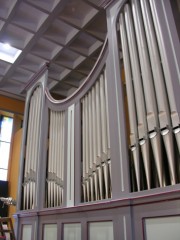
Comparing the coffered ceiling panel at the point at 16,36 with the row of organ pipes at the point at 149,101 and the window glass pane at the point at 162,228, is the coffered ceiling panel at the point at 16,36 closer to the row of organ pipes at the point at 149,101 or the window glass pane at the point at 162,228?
the row of organ pipes at the point at 149,101

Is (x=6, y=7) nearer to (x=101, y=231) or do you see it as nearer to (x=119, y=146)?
(x=119, y=146)

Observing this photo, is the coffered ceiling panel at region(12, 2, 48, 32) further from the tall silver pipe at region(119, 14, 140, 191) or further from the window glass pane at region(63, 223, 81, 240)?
the window glass pane at region(63, 223, 81, 240)

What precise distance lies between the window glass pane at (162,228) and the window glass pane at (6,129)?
832 cm

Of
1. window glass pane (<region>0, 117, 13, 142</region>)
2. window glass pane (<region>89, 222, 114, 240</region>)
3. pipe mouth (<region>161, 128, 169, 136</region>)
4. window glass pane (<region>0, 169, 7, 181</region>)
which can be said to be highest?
window glass pane (<region>0, 117, 13, 142</region>)

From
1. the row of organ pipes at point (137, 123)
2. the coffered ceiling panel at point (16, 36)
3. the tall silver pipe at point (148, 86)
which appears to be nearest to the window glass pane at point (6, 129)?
the coffered ceiling panel at point (16, 36)

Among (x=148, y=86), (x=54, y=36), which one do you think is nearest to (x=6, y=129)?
(x=54, y=36)

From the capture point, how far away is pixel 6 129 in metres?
9.86

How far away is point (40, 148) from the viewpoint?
4418mm

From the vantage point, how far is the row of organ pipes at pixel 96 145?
2.83 m

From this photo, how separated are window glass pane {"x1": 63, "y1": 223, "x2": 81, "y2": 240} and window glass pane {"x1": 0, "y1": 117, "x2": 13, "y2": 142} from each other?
23.1 ft

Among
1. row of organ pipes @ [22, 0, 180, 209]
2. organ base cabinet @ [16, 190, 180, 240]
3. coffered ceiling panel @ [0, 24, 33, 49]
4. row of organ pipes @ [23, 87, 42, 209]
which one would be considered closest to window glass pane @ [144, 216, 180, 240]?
organ base cabinet @ [16, 190, 180, 240]

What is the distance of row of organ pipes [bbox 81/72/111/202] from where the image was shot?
9.30 ft

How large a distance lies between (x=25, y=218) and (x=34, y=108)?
6.43 feet

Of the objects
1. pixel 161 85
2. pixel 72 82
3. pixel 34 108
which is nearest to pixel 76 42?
pixel 72 82
